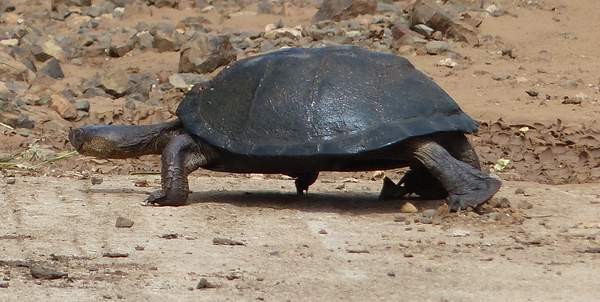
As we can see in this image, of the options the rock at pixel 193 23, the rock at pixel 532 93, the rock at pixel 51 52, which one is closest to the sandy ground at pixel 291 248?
the rock at pixel 532 93

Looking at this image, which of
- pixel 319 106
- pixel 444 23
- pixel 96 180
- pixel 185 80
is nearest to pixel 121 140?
pixel 96 180

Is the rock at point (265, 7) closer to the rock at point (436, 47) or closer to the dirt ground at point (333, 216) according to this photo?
the dirt ground at point (333, 216)

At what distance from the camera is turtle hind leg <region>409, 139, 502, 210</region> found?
25.7 feet

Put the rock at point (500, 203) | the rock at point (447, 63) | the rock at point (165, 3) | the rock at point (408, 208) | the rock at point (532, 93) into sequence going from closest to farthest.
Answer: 1. the rock at point (500, 203)
2. the rock at point (408, 208)
3. the rock at point (532, 93)
4. the rock at point (447, 63)
5. the rock at point (165, 3)

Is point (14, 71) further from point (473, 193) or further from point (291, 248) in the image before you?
point (291, 248)

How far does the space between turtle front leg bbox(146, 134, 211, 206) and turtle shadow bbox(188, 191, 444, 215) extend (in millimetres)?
170

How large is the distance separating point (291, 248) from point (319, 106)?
147 centimetres

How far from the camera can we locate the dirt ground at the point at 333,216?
5.88 metres

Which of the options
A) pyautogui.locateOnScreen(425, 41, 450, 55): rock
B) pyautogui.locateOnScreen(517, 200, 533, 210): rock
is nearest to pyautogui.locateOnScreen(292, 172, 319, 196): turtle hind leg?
pyautogui.locateOnScreen(517, 200, 533, 210): rock

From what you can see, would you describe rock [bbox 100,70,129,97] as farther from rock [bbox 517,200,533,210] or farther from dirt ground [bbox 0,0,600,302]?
rock [bbox 517,200,533,210]

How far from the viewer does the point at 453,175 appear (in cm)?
794

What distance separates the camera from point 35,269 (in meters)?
5.91

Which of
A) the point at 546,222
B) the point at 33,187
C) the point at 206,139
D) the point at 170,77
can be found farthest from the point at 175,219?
the point at 170,77

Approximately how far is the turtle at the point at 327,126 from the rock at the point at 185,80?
13.1 feet
